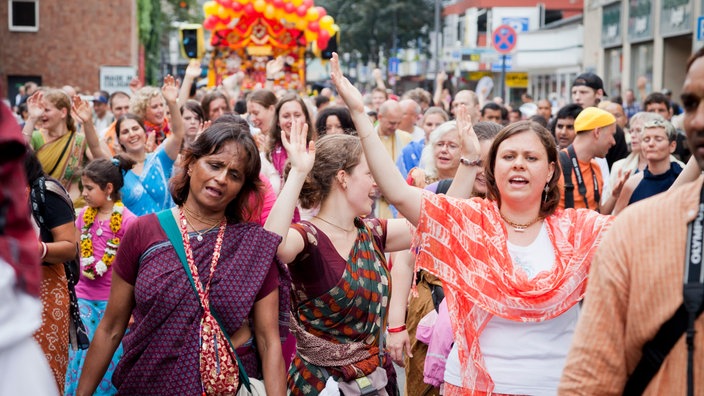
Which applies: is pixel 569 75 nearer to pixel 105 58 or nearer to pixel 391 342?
pixel 105 58

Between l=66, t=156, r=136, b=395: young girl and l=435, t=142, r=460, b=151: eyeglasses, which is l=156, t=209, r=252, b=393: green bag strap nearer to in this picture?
l=66, t=156, r=136, b=395: young girl

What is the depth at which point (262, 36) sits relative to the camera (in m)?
31.0

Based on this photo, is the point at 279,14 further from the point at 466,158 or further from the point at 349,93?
the point at 349,93

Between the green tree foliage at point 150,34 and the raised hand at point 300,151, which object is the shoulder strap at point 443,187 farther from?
the green tree foliage at point 150,34

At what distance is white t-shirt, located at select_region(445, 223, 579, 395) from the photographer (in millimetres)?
4191

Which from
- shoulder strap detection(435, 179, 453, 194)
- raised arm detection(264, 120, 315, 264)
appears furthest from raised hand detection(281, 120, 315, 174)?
shoulder strap detection(435, 179, 453, 194)

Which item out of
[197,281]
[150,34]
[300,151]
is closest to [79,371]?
[300,151]

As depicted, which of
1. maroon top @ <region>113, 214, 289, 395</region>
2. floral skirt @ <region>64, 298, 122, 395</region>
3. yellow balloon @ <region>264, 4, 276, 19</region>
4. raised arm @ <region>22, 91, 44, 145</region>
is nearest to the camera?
maroon top @ <region>113, 214, 289, 395</region>

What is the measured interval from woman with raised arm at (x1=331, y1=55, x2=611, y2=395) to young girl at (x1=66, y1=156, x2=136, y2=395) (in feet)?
9.92

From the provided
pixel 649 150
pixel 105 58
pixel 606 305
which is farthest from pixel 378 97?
pixel 105 58

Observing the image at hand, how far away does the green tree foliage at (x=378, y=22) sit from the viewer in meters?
69.4

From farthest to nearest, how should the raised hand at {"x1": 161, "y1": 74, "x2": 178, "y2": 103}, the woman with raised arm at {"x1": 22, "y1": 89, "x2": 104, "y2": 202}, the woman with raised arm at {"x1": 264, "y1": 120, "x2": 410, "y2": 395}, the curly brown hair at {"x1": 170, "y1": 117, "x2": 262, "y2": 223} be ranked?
the woman with raised arm at {"x1": 22, "y1": 89, "x2": 104, "y2": 202} → the raised hand at {"x1": 161, "y1": 74, "x2": 178, "y2": 103} → the woman with raised arm at {"x1": 264, "y1": 120, "x2": 410, "y2": 395} → the curly brown hair at {"x1": 170, "y1": 117, "x2": 262, "y2": 223}

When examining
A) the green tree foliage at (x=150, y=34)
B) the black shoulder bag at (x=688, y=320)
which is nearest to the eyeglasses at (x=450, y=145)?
the black shoulder bag at (x=688, y=320)

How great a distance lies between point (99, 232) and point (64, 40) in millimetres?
33584
